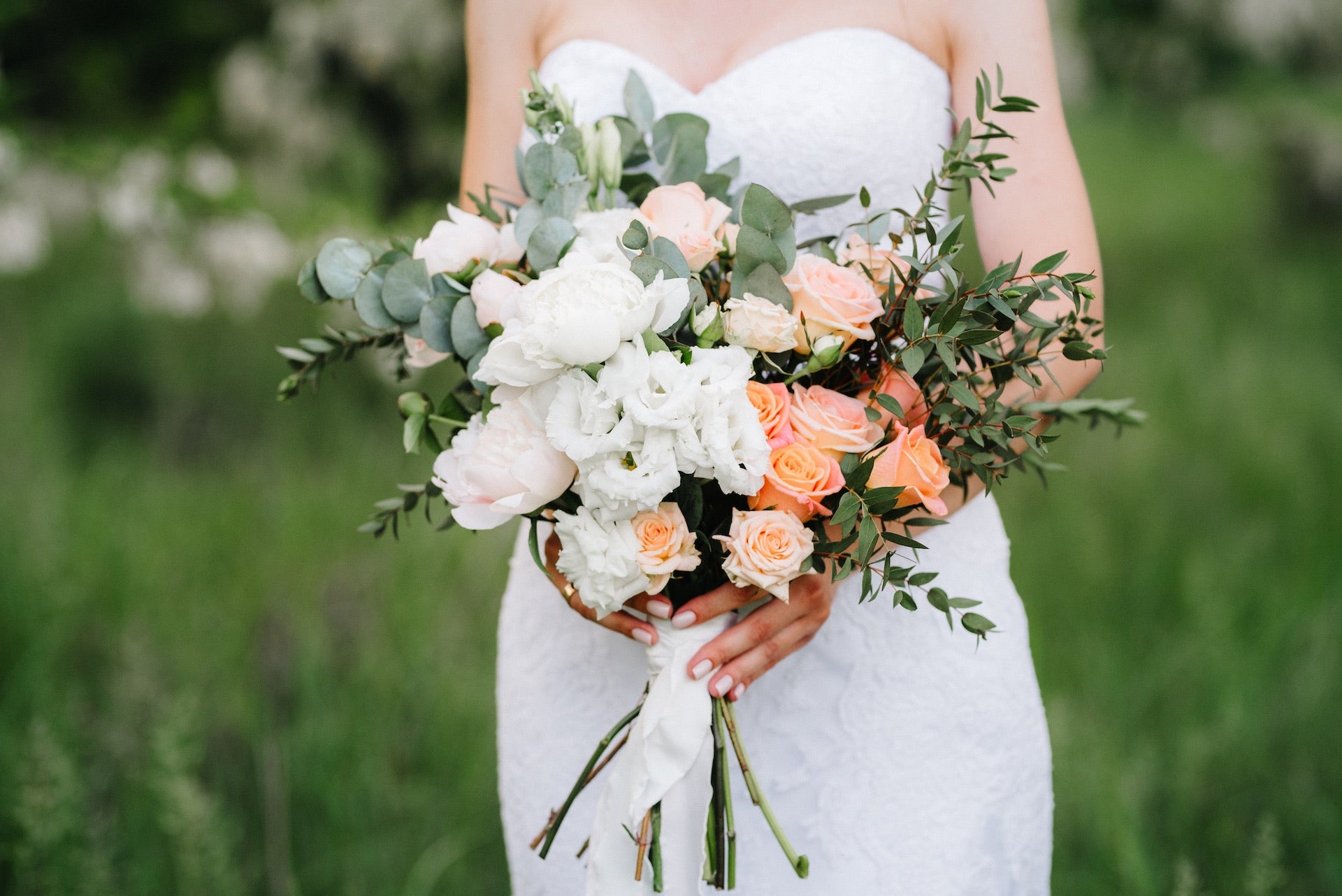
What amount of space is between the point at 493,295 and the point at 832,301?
39cm

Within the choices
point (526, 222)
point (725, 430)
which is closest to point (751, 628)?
point (725, 430)

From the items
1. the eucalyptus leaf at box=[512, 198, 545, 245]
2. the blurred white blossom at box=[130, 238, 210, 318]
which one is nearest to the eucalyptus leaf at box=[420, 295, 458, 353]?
the eucalyptus leaf at box=[512, 198, 545, 245]

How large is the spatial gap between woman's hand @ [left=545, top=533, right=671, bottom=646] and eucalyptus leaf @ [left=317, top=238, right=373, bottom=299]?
406 mm

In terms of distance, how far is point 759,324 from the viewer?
49.5 inches

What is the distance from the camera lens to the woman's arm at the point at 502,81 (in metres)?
1.88

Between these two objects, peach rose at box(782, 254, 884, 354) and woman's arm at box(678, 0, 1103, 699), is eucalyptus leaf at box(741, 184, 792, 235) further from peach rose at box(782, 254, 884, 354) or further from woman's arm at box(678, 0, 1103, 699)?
woman's arm at box(678, 0, 1103, 699)

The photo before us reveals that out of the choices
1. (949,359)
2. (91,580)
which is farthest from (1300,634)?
(91,580)

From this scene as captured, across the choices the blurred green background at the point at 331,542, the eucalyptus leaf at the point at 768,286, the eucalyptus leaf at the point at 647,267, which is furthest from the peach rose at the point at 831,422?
the blurred green background at the point at 331,542

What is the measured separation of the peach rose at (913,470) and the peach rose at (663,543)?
22 cm

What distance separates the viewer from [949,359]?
1.23m

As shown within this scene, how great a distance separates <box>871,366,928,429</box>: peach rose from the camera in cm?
136

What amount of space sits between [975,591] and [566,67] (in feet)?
3.39

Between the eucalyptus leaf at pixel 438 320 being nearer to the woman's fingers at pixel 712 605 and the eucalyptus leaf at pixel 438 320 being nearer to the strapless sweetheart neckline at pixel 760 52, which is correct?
the woman's fingers at pixel 712 605

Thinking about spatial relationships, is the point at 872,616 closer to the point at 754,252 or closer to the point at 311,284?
the point at 754,252
